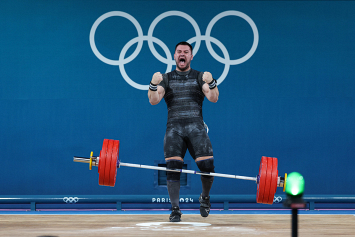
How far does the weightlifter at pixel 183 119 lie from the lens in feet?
10.4

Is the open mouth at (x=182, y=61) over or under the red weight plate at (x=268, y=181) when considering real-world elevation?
over

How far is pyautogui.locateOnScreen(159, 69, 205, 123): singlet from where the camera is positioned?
10.7 ft

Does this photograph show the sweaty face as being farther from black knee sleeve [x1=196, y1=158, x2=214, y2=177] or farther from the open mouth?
black knee sleeve [x1=196, y1=158, x2=214, y2=177]

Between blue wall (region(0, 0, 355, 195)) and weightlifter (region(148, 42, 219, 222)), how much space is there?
1.08 m

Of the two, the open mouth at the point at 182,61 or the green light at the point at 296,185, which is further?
the open mouth at the point at 182,61

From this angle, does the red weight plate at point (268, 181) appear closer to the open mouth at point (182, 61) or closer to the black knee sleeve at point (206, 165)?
the black knee sleeve at point (206, 165)

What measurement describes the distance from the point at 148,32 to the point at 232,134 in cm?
153

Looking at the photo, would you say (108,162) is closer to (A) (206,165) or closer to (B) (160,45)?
(A) (206,165)

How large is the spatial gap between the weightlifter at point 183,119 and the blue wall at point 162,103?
108 centimetres

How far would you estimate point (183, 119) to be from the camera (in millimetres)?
3248

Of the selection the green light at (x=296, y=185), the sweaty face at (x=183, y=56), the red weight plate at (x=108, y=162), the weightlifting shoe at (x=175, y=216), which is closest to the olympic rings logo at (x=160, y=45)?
the sweaty face at (x=183, y=56)

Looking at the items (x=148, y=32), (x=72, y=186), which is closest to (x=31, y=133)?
(x=72, y=186)

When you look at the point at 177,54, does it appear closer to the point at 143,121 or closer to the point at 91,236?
the point at 143,121

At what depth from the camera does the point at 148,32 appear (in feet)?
14.4
